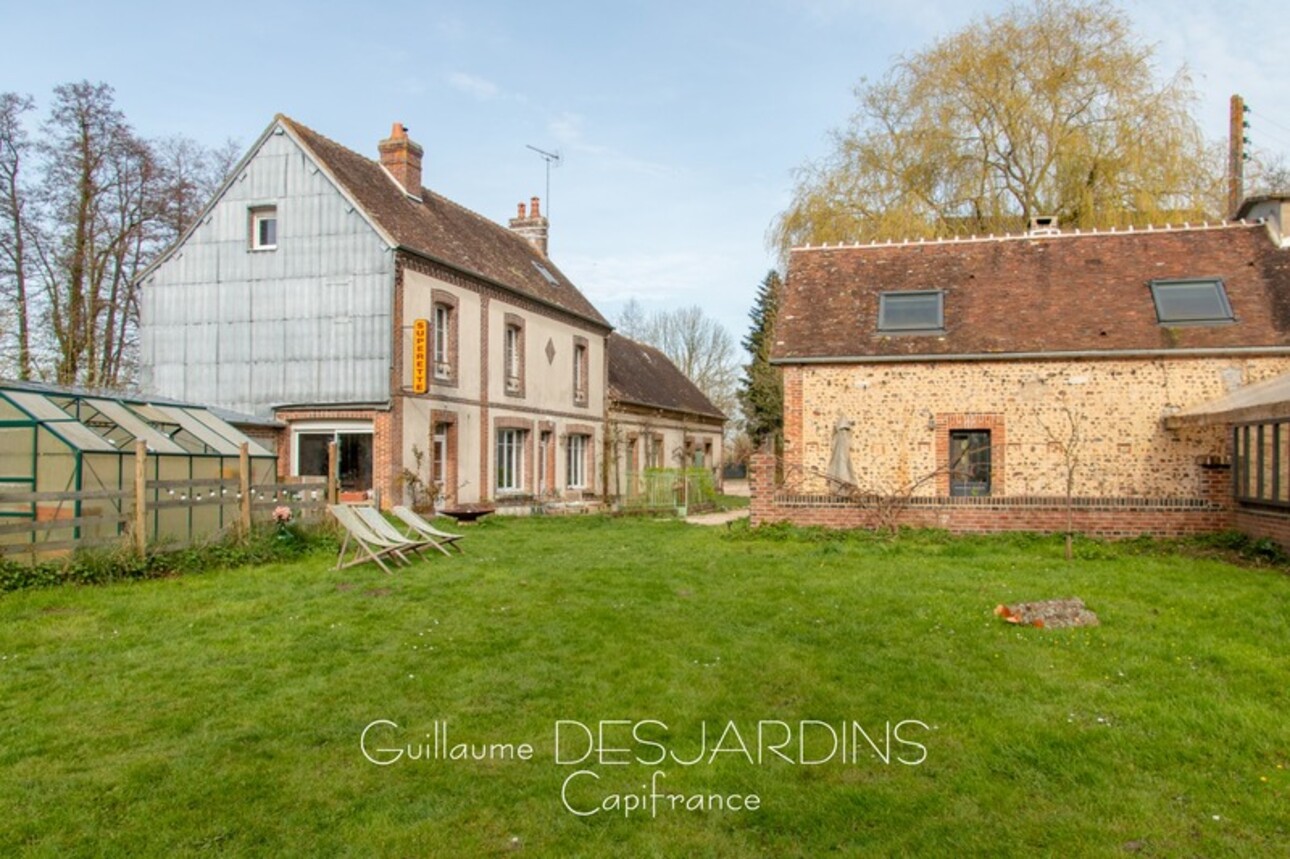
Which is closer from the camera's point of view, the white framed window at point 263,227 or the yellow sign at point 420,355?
the yellow sign at point 420,355

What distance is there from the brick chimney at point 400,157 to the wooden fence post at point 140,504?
11.7 meters

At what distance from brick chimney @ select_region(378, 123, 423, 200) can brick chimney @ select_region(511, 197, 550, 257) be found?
6955 millimetres

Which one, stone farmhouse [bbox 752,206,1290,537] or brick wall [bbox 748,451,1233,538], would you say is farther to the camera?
stone farmhouse [bbox 752,206,1290,537]

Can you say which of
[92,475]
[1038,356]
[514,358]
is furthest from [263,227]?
[1038,356]

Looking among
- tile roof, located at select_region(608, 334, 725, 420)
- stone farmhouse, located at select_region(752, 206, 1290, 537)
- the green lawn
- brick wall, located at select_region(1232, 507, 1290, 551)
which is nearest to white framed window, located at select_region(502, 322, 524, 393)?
tile roof, located at select_region(608, 334, 725, 420)

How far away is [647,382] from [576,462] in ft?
21.3

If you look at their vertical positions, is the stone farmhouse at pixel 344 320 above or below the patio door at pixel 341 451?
above

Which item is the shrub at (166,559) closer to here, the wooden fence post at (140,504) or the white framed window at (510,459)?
the wooden fence post at (140,504)

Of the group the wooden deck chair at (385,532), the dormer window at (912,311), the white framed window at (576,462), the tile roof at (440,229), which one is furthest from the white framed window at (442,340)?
the dormer window at (912,311)

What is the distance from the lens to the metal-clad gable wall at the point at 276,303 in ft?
58.7

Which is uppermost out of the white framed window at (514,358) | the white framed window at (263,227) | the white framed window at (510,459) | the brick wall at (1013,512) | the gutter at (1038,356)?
the white framed window at (263,227)

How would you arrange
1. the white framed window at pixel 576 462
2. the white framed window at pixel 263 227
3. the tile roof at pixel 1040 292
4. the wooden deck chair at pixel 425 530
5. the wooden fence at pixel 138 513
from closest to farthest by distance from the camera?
1. the wooden fence at pixel 138 513
2. the wooden deck chair at pixel 425 530
3. the tile roof at pixel 1040 292
4. the white framed window at pixel 263 227
5. the white framed window at pixel 576 462

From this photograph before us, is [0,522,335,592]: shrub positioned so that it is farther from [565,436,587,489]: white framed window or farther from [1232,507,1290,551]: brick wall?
[1232,507,1290,551]: brick wall

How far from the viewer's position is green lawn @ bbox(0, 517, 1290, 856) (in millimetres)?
3922
